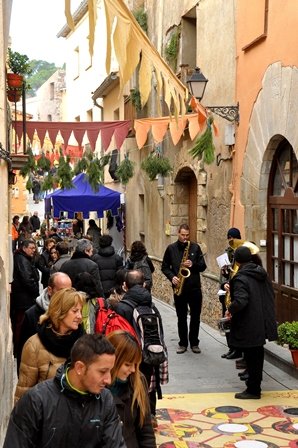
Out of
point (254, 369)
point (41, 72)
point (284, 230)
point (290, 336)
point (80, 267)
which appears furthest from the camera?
point (41, 72)

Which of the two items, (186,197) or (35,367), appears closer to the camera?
(35,367)

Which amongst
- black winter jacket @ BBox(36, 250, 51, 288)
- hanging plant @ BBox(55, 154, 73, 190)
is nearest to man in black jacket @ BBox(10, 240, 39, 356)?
black winter jacket @ BBox(36, 250, 51, 288)

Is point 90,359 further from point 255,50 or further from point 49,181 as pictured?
point 49,181

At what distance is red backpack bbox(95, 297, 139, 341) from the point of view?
5.25 metres

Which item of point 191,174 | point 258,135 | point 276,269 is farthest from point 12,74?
point 191,174

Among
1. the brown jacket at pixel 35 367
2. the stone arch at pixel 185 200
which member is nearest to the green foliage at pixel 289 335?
the brown jacket at pixel 35 367

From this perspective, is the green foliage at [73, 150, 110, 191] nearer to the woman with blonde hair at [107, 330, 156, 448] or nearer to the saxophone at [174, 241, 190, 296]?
the saxophone at [174, 241, 190, 296]

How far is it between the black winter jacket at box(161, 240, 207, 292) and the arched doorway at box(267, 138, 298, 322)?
3.80ft

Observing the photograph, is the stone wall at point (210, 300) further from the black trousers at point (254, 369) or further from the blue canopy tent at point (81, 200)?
the blue canopy tent at point (81, 200)

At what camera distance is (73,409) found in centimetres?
286

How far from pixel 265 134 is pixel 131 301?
16.2 feet

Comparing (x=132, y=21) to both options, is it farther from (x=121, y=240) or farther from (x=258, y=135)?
(x=121, y=240)

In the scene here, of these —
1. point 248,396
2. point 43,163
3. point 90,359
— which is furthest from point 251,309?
point 43,163

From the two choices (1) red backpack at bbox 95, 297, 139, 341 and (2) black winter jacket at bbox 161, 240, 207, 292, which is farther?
(2) black winter jacket at bbox 161, 240, 207, 292
